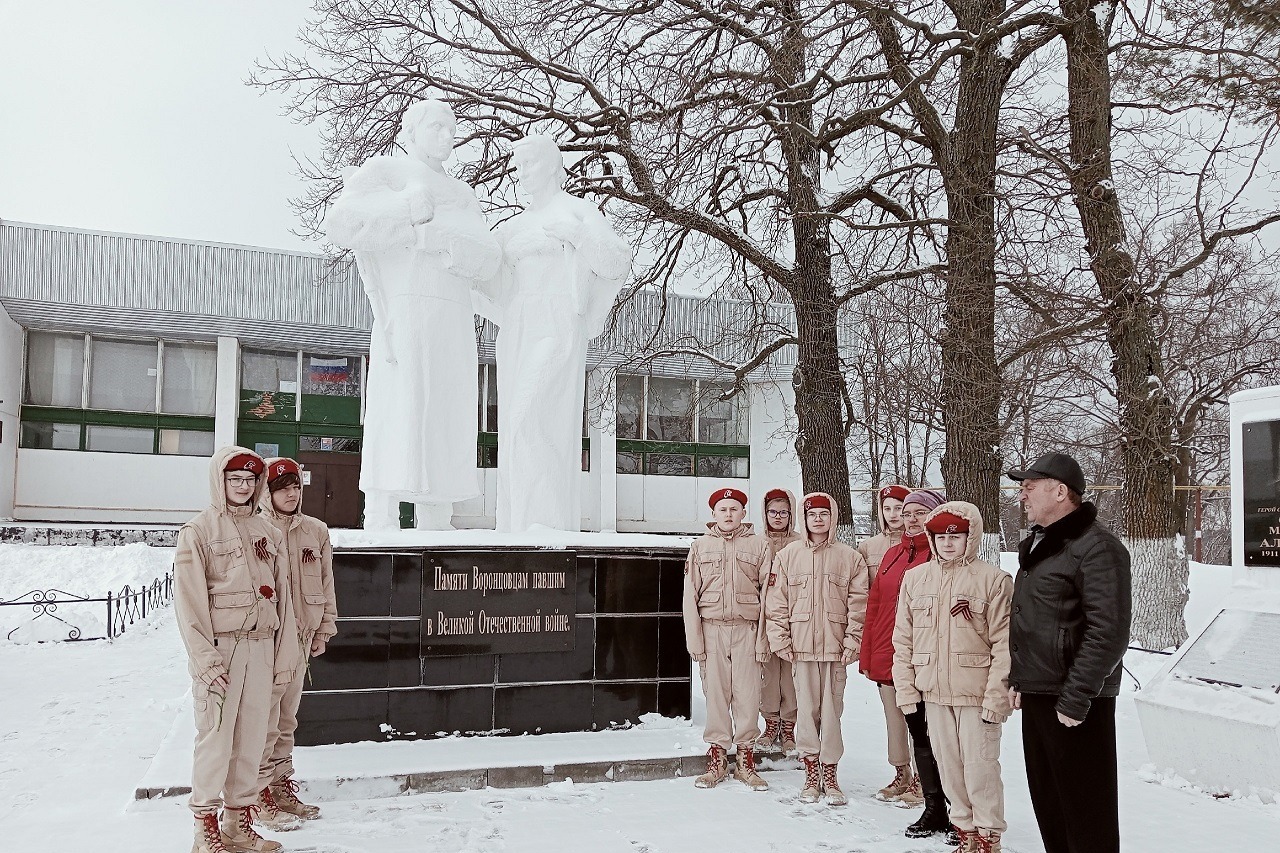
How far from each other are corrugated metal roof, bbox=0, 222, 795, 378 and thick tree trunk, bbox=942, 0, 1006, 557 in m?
9.77

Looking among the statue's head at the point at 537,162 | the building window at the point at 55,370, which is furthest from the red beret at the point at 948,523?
the building window at the point at 55,370

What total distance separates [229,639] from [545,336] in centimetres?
356

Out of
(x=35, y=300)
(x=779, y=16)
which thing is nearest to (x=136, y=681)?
(x=779, y=16)

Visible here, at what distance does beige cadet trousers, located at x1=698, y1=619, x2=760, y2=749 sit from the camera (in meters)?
6.25

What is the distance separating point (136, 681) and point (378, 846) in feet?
19.6

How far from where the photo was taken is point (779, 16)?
12188mm

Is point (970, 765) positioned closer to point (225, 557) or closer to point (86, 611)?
point (225, 557)

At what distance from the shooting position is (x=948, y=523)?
15.9 feet

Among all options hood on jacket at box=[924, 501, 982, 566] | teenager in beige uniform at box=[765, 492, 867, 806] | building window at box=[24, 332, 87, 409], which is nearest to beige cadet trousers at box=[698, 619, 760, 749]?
teenager in beige uniform at box=[765, 492, 867, 806]

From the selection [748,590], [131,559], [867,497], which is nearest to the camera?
[748,590]

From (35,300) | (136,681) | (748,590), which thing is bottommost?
(136,681)

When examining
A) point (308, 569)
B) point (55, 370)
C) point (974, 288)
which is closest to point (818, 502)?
point (308, 569)

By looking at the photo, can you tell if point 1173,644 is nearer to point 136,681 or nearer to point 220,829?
point 220,829

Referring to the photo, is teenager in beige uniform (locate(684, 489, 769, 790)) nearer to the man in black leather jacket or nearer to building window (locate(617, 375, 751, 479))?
the man in black leather jacket
